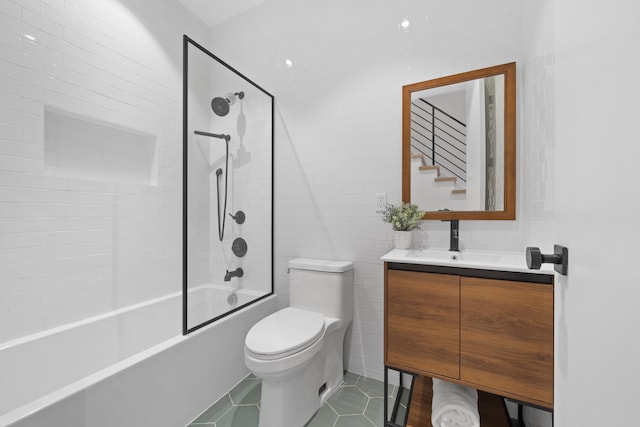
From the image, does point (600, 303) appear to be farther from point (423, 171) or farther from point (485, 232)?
point (423, 171)

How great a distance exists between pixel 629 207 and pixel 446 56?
5.86 feet

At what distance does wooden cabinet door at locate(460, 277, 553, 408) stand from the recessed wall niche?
7.62 ft

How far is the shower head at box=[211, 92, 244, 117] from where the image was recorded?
1809mm

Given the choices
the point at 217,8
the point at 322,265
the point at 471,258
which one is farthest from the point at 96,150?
the point at 471,258

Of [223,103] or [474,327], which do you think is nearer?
[474,327]

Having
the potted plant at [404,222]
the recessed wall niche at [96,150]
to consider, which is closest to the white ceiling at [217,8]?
the recessed wall niche at [96,150]

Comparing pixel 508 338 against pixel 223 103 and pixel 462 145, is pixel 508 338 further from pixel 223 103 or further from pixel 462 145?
pixel 223 103

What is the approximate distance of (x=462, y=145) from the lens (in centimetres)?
175

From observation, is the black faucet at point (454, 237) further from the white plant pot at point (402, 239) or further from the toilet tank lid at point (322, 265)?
the toilet tank lid at point (322, 265)

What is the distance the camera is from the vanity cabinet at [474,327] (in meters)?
1.16

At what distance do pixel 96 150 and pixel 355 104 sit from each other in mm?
1837

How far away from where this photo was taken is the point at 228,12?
249cm

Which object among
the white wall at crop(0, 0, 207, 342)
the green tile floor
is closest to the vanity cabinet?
the green tile floor

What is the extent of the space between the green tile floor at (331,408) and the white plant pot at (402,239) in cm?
97
